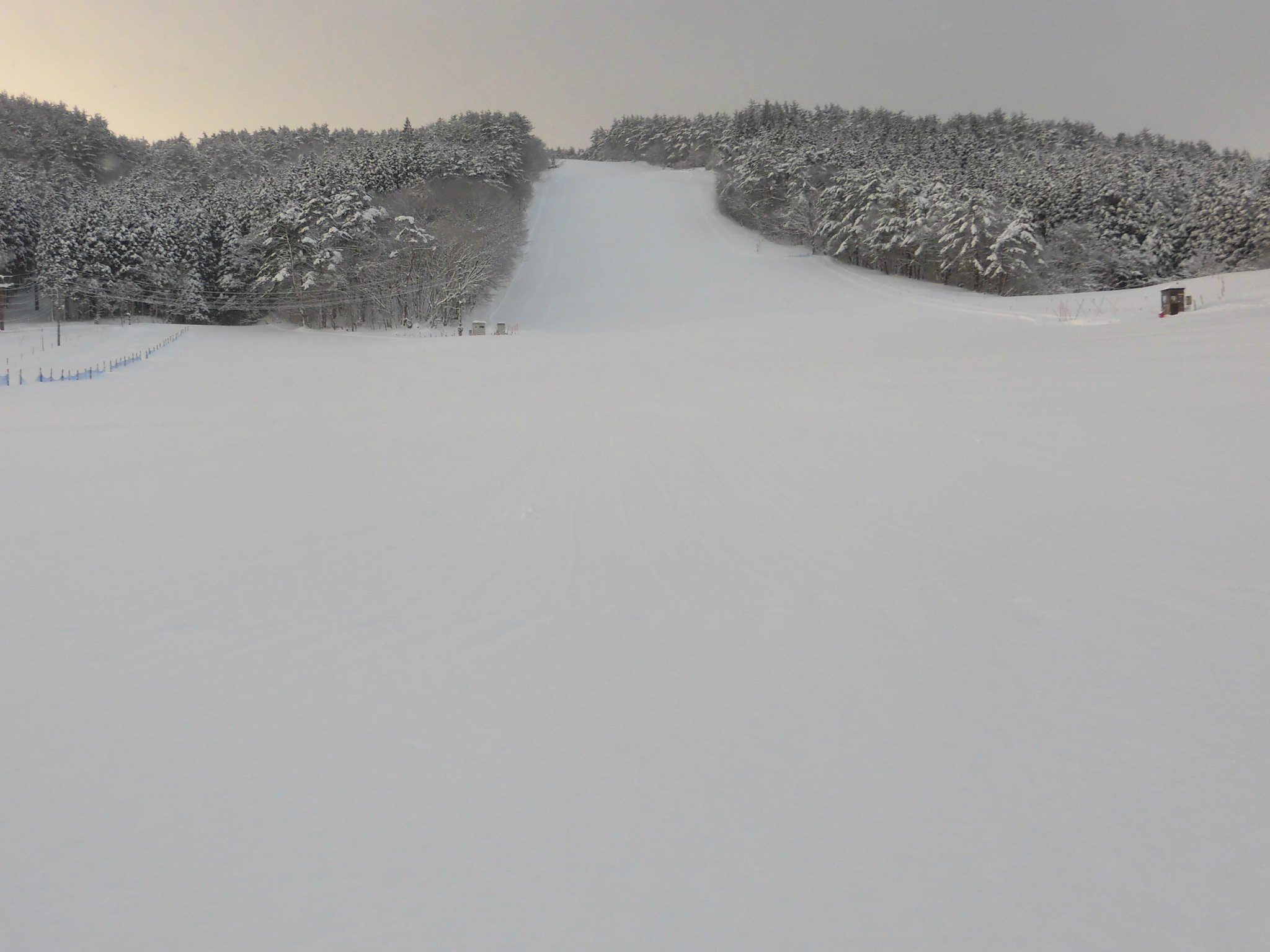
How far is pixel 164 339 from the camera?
3362 cm

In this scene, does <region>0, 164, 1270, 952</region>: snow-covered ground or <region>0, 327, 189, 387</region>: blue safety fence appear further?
<region>0, 327, 189, 387</region>: blue safety fence

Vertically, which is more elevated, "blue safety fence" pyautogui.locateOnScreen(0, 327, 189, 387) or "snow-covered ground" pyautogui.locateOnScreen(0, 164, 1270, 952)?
"blue safety fence" pyautogui.locateOnScreen(0, 327, 189, 387)

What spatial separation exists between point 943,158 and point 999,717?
81.5m

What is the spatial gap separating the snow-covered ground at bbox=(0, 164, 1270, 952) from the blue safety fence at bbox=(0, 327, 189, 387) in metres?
14.9

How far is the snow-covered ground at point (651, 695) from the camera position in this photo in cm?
236

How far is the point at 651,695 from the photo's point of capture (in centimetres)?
357

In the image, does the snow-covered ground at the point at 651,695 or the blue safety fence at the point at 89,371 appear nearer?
the snow-covered ground at the point at 651,695

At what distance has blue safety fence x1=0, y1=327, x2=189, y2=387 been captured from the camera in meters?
20.7

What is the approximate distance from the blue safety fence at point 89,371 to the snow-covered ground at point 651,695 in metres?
14.9

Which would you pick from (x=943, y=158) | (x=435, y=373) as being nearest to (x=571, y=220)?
(x=943, y=158)

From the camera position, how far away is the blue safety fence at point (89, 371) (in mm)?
20672

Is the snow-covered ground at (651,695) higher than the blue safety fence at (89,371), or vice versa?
the blue safety fence at (89,371)

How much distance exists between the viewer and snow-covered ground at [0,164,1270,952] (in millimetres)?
2361

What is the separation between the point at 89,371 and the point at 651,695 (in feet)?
84.4
